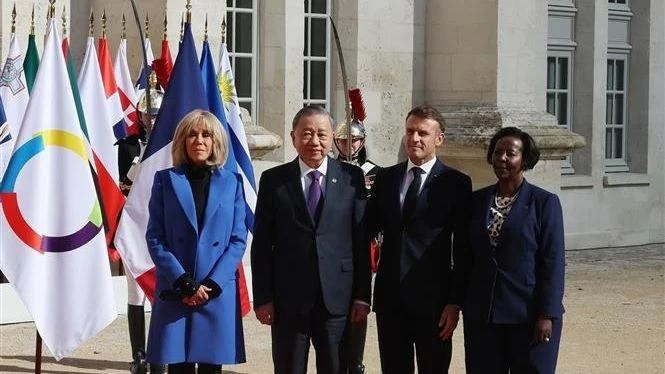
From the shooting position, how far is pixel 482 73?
16.1 m

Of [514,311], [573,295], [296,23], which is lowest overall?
[573,295]

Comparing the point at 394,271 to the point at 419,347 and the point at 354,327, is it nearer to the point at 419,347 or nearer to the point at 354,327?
the point at 419,347

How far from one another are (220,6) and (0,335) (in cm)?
364

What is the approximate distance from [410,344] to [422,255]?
38 centimetres

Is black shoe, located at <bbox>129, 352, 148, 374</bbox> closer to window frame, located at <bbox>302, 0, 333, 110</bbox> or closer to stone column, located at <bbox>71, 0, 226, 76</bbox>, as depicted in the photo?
stone column, located at <bbox>71, 0, 226, 76</bbox>

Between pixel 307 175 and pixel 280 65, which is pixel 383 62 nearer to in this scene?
pixel 280 65

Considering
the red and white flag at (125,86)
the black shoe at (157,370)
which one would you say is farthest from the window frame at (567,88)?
the black shoe at (157,370)

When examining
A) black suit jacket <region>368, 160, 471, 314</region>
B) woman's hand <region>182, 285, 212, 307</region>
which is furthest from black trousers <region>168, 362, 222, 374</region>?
black suit jacket <region>368, 160, 471, 314</region>

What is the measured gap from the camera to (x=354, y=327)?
339 inches

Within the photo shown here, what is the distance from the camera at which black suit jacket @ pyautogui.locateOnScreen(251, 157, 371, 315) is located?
660 cm

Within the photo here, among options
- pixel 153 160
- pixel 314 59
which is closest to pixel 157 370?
pixel 153 160

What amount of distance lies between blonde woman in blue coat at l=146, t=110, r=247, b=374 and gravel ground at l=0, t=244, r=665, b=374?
239 centimetres

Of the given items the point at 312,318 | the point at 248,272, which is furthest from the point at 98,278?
the point at 248,272

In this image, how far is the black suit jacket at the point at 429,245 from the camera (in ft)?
21.5
